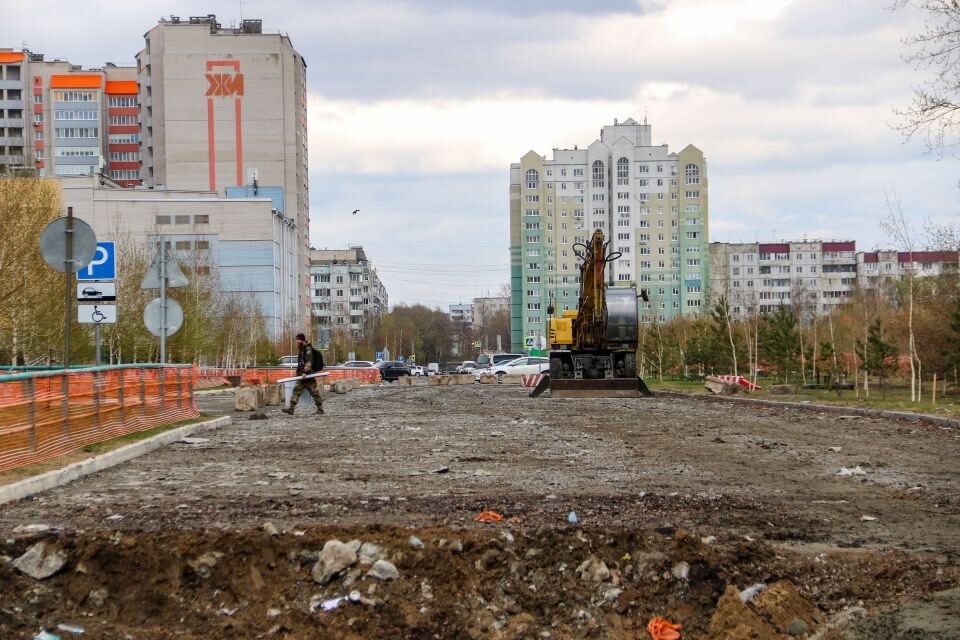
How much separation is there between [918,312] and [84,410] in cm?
3063

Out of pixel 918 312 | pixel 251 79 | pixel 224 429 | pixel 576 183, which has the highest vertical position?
pixel 251 79

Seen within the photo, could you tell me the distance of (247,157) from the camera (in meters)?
105

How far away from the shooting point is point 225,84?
343ft

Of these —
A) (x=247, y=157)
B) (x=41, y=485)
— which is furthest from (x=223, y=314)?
(x=41, y=485)

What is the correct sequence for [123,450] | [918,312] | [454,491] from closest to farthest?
1. [454,491]
2. [123,450]
3. [918,312]

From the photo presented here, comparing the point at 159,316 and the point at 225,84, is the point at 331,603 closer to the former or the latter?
the point at 159,316

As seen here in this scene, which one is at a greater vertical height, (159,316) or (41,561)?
(159,316)

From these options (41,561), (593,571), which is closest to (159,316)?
(41,561)

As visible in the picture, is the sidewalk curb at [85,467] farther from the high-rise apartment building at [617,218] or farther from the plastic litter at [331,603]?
the high-rise apartment building at [617,218]

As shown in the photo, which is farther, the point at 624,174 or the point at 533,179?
the point at 533,179

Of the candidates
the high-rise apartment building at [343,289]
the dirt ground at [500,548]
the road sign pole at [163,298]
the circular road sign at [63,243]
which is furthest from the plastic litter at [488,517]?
the high-rise apartment building at [343,289]

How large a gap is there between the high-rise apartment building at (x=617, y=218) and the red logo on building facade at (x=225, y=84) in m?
35.6

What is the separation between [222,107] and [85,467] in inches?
3853

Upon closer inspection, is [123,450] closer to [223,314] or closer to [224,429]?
[224,429]
